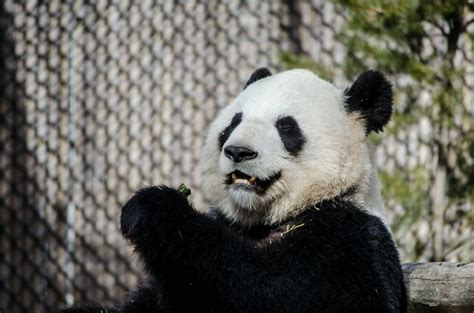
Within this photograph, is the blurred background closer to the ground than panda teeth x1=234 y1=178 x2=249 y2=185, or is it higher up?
higher up

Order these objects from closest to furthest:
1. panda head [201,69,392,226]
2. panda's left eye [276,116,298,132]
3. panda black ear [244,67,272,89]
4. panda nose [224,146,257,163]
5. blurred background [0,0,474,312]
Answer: panda nose [224,146,257,163]
panda head [201,69,392,226]
panda's left eye [276,116,298,132]
panda black ear [244,67,272,89]
blurred background [0,0,474,312]

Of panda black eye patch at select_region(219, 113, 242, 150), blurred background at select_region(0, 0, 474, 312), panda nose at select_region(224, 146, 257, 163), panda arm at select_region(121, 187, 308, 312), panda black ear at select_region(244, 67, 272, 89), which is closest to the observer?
panda arm at select_region(121, 187, 308, 312)

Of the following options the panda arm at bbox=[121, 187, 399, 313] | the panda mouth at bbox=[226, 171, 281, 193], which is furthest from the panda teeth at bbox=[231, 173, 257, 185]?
the panda arm at bbox=[121, 187, 399, 313]

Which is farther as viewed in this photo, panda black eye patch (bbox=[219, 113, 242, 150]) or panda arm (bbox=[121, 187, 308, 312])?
panda black eye patch (bbox=[219, 113, 242, 150])

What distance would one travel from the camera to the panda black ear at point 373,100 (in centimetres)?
372

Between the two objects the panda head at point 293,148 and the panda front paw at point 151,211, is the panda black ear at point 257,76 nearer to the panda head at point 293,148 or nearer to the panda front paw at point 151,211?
the panda head at point 293,148

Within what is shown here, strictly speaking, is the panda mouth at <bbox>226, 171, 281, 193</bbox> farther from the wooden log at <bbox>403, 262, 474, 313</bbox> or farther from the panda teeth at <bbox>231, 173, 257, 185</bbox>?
the wooden log at <bbox>403, 262, 474, 313</bbox>

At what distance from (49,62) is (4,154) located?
1.00 m

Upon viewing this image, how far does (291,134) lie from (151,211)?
764 mm

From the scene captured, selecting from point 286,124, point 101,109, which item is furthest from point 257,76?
point 101,109

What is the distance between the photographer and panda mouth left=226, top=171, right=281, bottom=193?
344 cm

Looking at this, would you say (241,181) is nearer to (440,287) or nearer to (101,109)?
(440,287)

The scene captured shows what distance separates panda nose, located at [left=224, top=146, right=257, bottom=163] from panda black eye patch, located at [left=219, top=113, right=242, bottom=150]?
1.24 ft

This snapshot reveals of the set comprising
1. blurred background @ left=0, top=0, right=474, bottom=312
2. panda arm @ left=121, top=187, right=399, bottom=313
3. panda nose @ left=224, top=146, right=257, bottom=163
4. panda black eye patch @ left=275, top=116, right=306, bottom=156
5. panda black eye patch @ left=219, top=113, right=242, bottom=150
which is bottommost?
panda arm @ left=121, top=187, right=399, bottom=313
